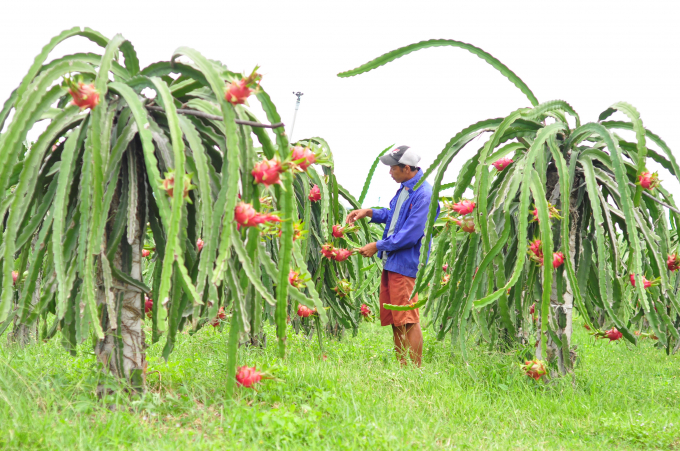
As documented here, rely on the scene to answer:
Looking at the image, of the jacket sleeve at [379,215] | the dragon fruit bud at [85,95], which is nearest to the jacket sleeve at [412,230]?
the jacket sleeve at [379,215]

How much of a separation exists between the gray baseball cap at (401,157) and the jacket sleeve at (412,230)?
400 millimetres

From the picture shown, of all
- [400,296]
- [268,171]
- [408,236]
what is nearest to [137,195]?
[268,171]

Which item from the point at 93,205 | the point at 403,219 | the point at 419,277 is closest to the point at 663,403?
the point at 419,277

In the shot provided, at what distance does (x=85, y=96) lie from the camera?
2.06 meters

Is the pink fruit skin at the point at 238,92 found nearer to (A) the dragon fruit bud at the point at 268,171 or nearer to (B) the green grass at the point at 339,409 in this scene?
(A) the dragon fruit bud at the point at 268,171

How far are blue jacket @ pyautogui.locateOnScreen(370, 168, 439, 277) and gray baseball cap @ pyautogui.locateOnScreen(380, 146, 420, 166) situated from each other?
0.66ft

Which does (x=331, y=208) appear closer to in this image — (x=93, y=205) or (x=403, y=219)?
(x=403, y=219)

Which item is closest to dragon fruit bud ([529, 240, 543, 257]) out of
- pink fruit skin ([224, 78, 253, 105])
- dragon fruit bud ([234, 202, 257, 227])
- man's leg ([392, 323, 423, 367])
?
man's leg ([392, 323, 423, 367])

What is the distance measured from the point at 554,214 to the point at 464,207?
1.76ft

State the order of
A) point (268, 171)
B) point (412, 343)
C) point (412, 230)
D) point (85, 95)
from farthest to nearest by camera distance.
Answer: point (412, 343)
point (412, 230)
point (268, 171)
point (85, 95)

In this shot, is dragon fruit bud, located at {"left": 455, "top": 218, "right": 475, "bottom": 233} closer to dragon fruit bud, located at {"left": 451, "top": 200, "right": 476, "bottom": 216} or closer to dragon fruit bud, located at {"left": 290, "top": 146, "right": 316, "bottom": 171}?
dragon fruit bud, located at {"left": 451, "top": 200, "right": 476, "bottom": 216}

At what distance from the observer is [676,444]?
2.88 m

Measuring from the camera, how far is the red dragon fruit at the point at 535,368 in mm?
3467

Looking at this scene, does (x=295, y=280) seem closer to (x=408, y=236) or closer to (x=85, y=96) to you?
(x=85, y=96)
